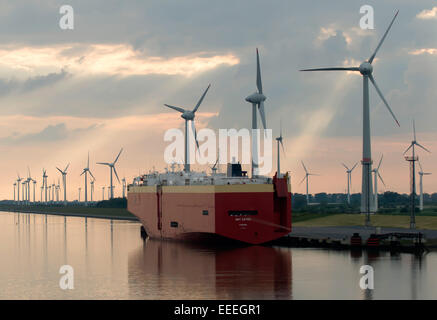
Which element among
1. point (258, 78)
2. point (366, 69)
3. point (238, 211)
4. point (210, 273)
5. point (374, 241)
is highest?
point (366, 69)

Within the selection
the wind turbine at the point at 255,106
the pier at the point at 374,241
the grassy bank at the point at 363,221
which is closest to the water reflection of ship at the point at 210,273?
the pier at the point at 374,241

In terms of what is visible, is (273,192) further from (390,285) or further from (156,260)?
(390,285)

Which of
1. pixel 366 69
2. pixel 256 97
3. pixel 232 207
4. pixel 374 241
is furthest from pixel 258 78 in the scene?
pixel 374 241

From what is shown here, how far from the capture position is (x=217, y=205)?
8125cm

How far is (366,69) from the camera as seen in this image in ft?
392

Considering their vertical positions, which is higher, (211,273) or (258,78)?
(258,78)

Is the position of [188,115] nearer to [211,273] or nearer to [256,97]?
[256,97]

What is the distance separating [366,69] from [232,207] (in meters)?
49.1

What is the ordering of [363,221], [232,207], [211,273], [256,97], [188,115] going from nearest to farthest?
[211,273], [232,207], [256,97], [363,221], [188,115]

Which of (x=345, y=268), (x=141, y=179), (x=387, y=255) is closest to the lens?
(x=345, y=268)

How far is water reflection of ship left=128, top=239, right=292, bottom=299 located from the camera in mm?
52938
